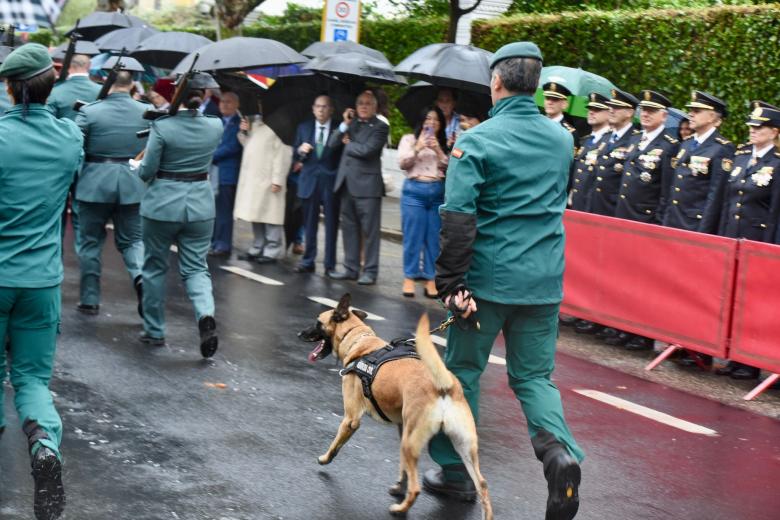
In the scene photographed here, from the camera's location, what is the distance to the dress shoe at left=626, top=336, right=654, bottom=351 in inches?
410

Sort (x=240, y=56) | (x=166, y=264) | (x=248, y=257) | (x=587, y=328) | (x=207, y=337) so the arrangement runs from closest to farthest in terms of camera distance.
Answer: (x=207, y=337) → (x=166, y=264) → (x=587, y=328) → (x=240, y=56) → (x=248, y=257)

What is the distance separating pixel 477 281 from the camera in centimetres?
562

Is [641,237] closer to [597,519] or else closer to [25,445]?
[597,519]

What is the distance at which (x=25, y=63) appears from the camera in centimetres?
547

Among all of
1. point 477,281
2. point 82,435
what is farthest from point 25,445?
point 477,281

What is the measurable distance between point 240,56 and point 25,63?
743 centimetres

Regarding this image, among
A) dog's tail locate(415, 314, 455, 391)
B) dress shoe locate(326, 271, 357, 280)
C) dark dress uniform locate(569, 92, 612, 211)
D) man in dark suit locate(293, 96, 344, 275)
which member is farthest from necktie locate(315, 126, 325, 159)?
dog's tail locate(415, 314, 455, 391)

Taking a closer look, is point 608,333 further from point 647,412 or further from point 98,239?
point 98,239

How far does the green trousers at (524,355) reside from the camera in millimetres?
5633

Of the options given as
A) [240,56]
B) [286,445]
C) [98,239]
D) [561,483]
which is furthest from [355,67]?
[561,483]

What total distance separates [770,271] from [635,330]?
1568mm

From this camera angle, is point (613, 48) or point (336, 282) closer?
point (336, 282)

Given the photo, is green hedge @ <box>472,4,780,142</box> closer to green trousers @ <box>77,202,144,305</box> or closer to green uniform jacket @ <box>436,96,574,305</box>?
green trousers @ <box>77,202,144,305</box>

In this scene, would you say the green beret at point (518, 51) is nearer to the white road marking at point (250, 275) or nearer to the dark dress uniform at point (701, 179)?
the dark dress uniform at point (701, 179)
